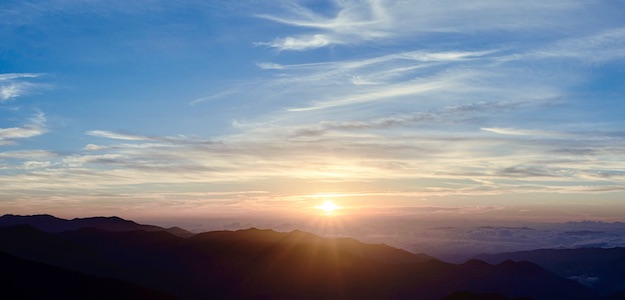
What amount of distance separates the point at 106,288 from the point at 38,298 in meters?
21.7

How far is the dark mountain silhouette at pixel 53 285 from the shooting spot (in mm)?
159625

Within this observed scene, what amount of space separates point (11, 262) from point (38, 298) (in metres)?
20.3

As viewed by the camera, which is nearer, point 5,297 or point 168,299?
point 5,297

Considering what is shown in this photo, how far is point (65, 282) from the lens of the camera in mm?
172875

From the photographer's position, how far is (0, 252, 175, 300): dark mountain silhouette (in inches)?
6284

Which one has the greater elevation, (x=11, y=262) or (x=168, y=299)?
(x=11, y=262)

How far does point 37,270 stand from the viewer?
570ft

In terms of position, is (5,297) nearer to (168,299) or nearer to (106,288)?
(106,288)

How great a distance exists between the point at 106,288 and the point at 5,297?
3097 cm

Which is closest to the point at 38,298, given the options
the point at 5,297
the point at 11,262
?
the point at 5,297

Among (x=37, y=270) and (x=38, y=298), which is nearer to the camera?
(x=38, y=298)

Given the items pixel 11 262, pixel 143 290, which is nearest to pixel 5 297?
pixel 11 262

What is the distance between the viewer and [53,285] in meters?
169

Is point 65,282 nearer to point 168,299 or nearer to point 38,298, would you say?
point 38,298
